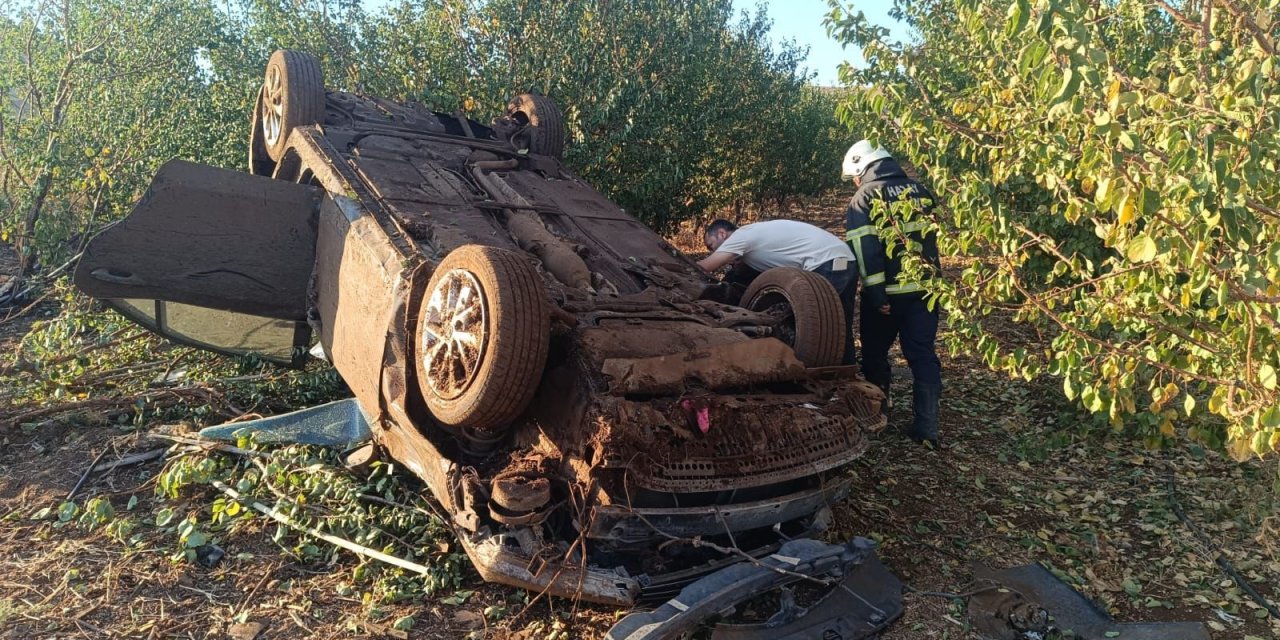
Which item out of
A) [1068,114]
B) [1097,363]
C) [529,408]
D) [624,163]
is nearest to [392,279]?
[529,408]

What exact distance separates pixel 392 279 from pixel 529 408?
0.97 metres

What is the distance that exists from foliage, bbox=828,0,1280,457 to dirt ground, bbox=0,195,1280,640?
24.2 inches

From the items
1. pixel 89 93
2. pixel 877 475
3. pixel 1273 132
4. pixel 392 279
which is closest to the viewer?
pixel 1273 132

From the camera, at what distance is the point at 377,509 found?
153 inches

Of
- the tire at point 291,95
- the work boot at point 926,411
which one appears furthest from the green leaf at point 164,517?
the work boot at point 926,411

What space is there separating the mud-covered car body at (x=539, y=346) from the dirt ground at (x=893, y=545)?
0.45 m

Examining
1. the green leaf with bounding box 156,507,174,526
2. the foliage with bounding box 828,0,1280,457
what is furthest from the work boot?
the green leaf with bounding box 156,507,174,526

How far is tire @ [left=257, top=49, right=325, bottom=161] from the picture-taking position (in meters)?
5.75

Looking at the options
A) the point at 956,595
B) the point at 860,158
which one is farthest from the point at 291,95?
the point at 956,595

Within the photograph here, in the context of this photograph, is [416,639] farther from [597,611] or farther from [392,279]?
[392,279]

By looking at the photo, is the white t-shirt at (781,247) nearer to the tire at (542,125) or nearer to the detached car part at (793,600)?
the tire at (542,125)

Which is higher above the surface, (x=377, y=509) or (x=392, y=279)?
(x=392, y=279)

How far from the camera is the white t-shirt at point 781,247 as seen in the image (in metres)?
5.40

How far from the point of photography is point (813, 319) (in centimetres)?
398
